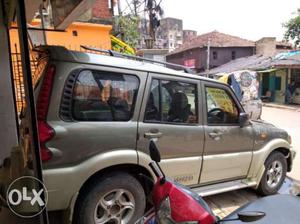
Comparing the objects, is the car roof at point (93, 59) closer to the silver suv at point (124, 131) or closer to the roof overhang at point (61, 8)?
the silver suv at point (124, 131)

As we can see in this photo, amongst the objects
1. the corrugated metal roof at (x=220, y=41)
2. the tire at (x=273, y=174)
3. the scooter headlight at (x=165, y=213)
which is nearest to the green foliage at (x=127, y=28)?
the tire at (x=273, y=174)

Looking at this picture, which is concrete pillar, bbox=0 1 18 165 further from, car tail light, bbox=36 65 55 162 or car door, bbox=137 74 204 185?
car door, bbox=137 74 204 185

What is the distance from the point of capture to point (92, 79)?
129 inches

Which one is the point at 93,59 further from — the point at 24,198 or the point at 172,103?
the point at 24,198

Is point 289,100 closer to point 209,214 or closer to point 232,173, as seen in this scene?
Result: point 232,173

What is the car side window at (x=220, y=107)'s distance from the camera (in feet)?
13.8

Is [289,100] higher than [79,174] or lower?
lower

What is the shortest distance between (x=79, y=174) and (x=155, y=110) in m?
1.13

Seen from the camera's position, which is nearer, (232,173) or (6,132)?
(232,173)

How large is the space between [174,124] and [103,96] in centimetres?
96

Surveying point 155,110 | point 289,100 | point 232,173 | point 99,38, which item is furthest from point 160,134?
point 289,100

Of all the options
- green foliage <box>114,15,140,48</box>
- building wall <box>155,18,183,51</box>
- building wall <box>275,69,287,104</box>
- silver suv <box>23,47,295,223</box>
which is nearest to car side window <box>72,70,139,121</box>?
silver suv <box>23,47,295,223</box>

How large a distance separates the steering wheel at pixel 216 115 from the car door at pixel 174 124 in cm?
23

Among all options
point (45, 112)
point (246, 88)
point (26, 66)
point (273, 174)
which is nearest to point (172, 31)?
point (246, 88)
